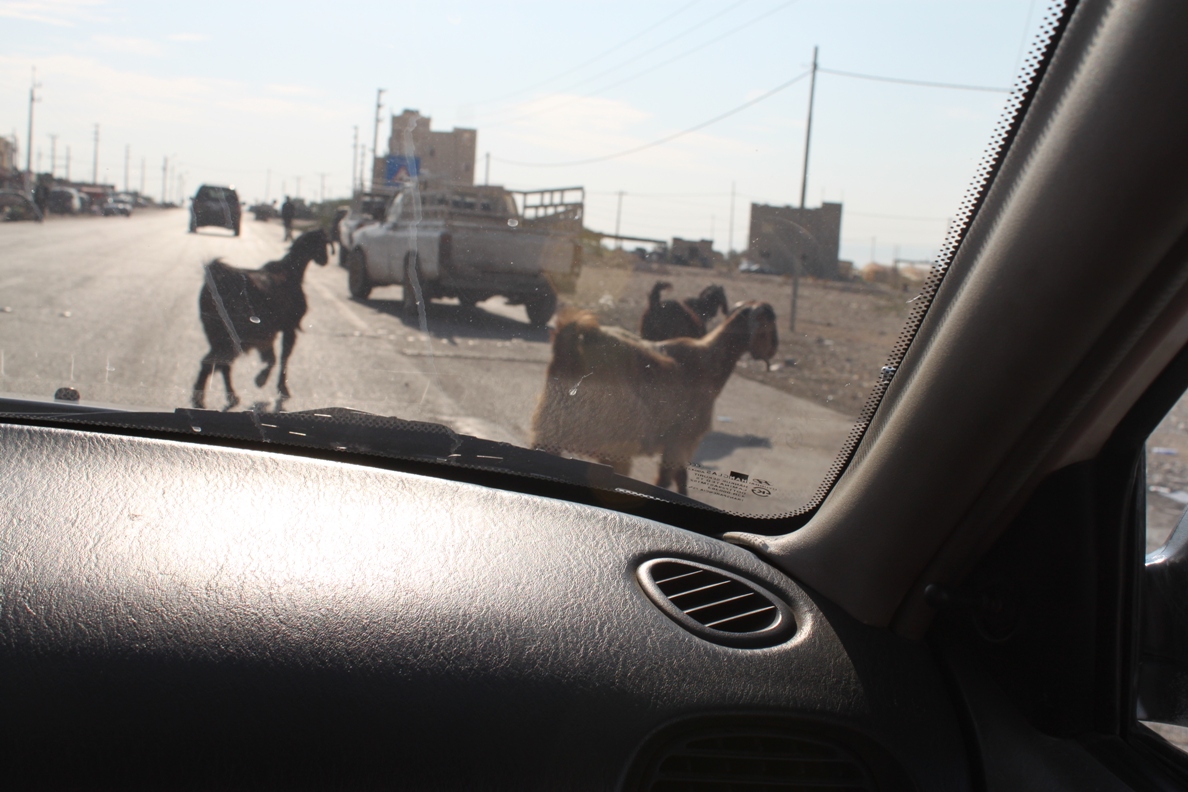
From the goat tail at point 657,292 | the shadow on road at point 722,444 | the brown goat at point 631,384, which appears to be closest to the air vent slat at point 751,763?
the brown goat at point 631,384

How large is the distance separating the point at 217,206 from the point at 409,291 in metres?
0.73

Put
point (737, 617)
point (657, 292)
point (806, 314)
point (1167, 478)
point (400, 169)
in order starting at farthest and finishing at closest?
point (657, 292)
point (400, 169)
point (806, 314)
point (1167, 478)
point (737, 617)

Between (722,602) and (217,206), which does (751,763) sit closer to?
(722,602)

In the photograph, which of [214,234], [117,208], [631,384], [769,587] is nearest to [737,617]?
[769,587]

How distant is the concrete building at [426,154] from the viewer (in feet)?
9.90

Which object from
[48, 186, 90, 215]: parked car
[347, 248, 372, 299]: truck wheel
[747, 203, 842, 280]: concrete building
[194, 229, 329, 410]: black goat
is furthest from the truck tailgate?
[48, 186, 90, 215]: parked car

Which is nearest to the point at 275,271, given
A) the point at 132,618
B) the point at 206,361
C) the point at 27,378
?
the point at 206,361

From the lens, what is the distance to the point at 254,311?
331 cm

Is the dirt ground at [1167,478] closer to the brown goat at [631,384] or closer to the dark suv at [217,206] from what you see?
the brown goat at [631,384]

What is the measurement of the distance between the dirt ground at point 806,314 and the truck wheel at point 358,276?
79 centimetres

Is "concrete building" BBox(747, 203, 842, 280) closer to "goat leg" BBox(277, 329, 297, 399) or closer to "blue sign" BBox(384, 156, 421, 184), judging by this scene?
"blue sign" BBox(384, 156, 421, 184)

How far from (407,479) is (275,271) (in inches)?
42.8

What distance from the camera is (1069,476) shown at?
7.31ft

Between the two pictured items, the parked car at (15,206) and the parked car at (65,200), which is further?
the parked car at (65,200)
